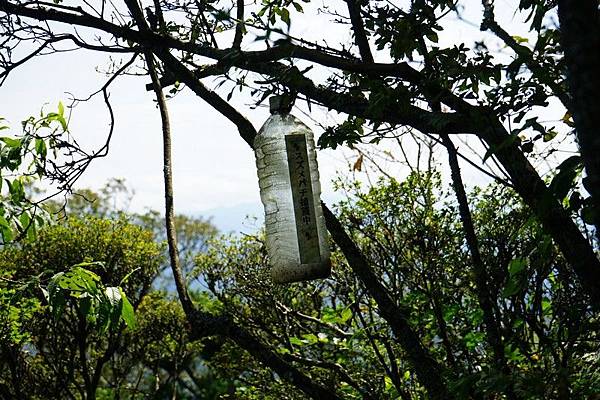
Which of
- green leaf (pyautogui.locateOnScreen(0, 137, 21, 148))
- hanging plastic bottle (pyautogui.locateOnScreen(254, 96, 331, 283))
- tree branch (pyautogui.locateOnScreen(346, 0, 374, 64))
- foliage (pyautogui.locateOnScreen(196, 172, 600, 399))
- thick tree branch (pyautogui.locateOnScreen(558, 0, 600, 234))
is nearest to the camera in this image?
thick tree branch (pyautogui.locateOnScreen(558, 0, 600, 234))

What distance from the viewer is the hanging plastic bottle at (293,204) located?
72.0 inches

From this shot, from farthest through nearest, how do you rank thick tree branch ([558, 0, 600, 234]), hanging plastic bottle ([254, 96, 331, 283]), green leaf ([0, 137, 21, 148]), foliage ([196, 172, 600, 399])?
1. foliage ([196, 172, 600, 399])
2. green leaf ([0, 137, 21, 148])
3. hanging plastic bottle ([254, 96, 331, 283])
4. thick tree branch ([558, 0, 600, 234])

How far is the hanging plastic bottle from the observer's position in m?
1.83

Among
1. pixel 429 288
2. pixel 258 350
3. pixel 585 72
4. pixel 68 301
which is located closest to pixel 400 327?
pixel 258 350

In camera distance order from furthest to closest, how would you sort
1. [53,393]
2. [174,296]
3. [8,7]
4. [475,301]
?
[174,296]
[53,393]
[475,301]
[8,7]

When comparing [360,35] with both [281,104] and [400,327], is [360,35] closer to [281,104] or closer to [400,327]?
[281,104]

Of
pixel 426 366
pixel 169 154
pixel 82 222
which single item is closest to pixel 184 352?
pixel 82 222

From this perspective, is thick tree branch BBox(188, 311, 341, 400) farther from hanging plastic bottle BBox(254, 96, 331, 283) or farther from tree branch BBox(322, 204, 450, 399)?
hanging plastic bottle BBox(254, 96, 331, 283)

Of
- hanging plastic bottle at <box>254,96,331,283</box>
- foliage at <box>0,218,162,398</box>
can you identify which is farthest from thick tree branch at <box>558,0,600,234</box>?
foliage at <box>0,218,162,398</box>

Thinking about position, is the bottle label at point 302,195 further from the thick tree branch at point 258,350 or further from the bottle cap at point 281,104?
the thick tree branch at point 258,350

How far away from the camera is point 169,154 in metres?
2.54

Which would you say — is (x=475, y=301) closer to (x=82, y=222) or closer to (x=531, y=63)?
(x=531, y=63)

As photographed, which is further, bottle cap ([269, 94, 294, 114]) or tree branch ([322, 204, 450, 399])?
tree branch ([322, 204, 450, 399])

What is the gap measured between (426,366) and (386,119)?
0.82 meters
